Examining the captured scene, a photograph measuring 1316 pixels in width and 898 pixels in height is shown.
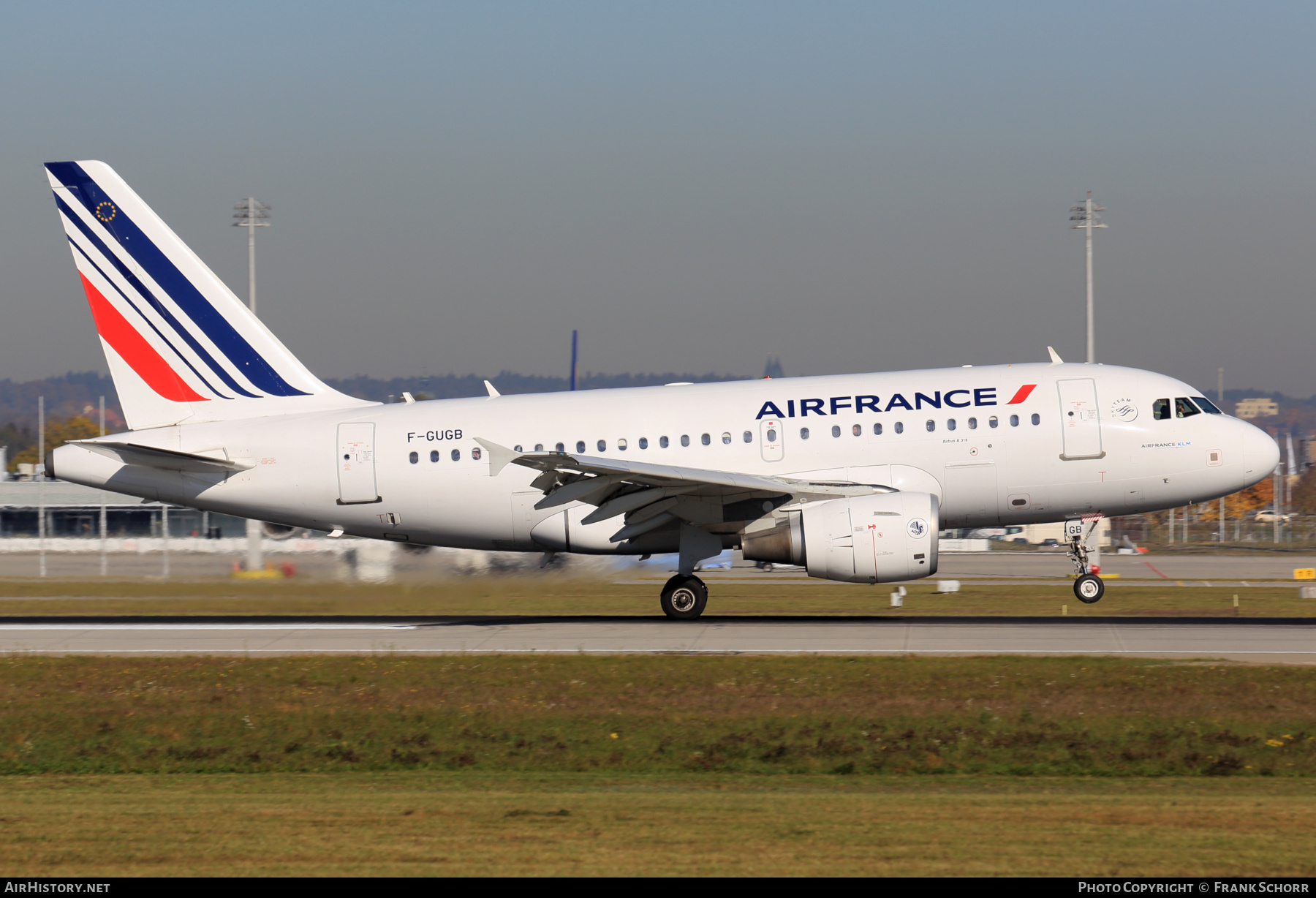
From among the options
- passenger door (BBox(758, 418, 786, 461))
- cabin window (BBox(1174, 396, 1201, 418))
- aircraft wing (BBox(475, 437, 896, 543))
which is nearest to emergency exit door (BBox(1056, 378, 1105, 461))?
cabin window (BBox(1174, 396, 1201, 418))

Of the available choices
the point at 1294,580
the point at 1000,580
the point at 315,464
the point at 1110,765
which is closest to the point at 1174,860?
the point at 1110,765

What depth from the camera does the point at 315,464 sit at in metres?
27.7

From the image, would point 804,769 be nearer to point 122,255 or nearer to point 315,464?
point 315,464

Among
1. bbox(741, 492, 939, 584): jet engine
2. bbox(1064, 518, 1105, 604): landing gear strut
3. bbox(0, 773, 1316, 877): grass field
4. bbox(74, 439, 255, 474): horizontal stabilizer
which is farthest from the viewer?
bbox(74, 439, 255, 474): horizontal stabilizer

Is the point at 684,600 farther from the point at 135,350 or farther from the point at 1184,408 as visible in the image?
the point at 135,350

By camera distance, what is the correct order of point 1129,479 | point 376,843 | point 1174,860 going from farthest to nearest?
point 1129,479 < point 376,843 < point 1174,860

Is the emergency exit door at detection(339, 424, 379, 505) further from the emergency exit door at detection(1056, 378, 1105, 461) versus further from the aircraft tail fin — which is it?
the emergency exit door at detection(1056, 378, 1105, 461)

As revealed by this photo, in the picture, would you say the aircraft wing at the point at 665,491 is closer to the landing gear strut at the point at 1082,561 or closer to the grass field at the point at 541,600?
the landing gear strut at the point at 1082,561

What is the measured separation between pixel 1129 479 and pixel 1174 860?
58.4ft

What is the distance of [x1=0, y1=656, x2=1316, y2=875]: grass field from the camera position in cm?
1038

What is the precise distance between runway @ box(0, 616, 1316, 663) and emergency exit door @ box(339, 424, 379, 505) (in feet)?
8.80

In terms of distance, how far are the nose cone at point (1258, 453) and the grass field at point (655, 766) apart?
28.6 feet

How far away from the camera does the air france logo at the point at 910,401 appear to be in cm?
2645
